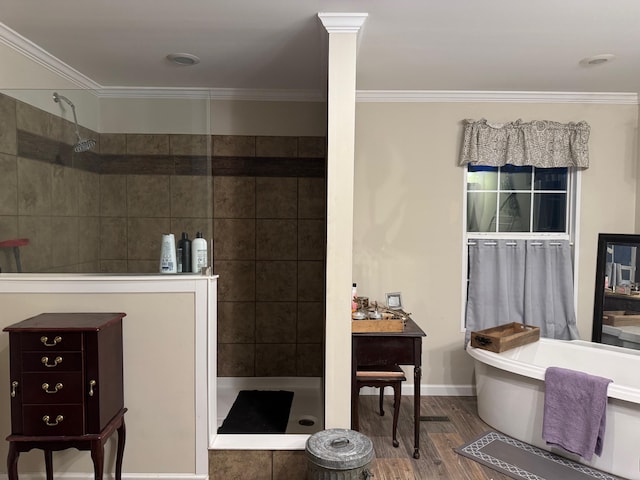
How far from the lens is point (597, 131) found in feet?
11.7

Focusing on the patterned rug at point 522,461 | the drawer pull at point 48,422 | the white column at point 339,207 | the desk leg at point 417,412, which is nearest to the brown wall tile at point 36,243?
the drawer pull at point 48,422

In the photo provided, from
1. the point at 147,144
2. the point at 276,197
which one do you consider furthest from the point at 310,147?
the point at 147,144

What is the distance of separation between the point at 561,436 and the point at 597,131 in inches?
93.5

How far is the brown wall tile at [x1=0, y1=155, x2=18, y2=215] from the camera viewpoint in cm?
236

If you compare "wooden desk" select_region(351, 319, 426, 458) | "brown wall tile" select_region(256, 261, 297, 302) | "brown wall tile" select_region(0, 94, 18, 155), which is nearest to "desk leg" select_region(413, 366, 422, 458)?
"wooden desk" select_region(351, 319, 426, 458)

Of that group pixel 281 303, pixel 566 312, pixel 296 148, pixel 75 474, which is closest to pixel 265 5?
pixel 296 148

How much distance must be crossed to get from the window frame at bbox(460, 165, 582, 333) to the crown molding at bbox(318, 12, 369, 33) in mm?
1723

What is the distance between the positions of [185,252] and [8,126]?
114 cm

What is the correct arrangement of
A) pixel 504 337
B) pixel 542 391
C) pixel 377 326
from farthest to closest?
pixel 504 337, pixel 542 391, pixel 377 326

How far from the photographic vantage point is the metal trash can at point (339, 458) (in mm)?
2010

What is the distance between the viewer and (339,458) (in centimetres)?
202

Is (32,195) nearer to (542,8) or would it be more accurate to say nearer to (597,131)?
(542,8)

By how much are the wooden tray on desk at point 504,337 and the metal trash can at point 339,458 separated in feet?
4.42

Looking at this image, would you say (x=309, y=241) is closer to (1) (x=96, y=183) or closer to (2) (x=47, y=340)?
(1) (x=96, y=183)
